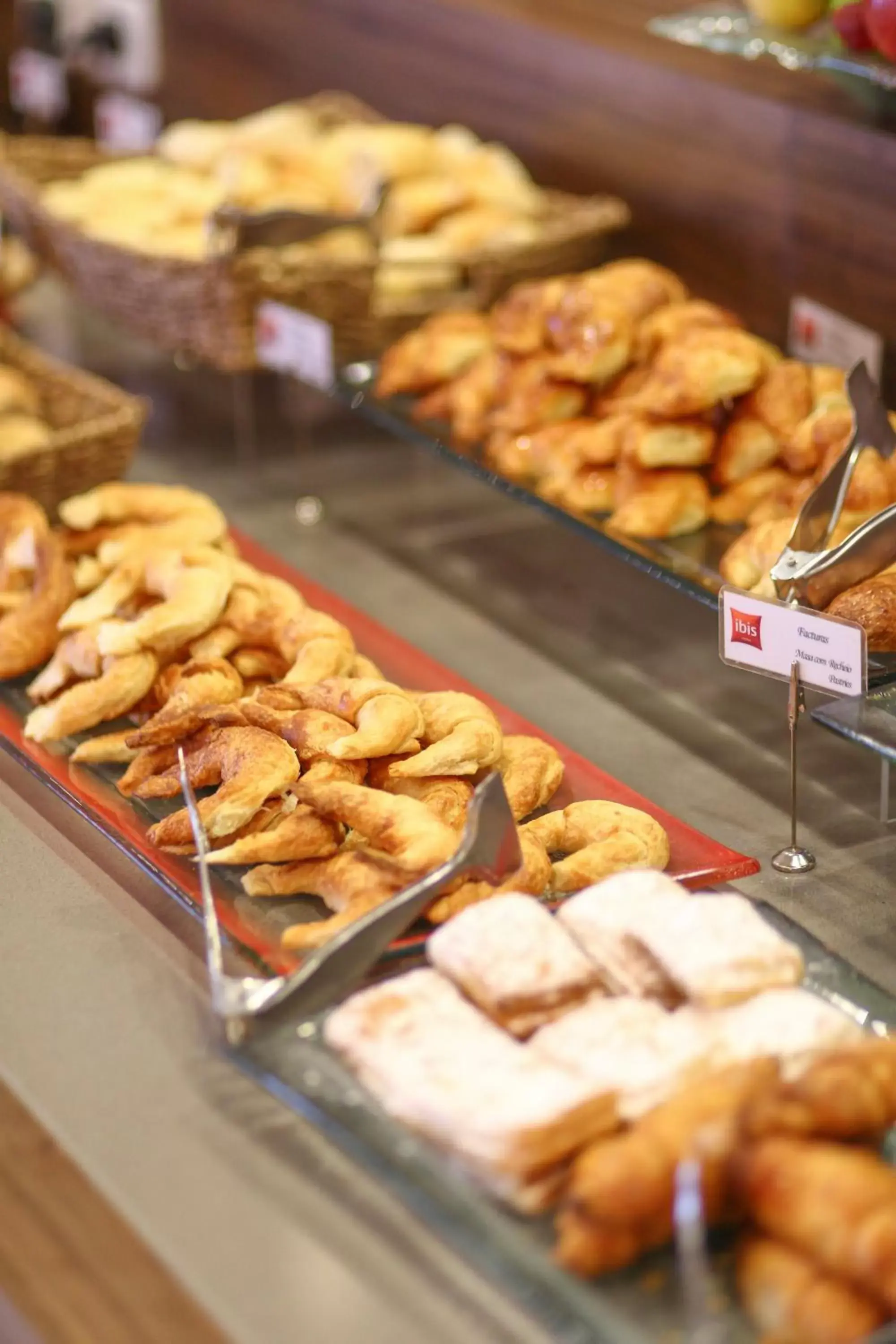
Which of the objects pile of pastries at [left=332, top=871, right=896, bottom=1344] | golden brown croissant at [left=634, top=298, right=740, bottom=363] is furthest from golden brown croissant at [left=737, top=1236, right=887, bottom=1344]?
golden brown croissant at [left=634, top=298, right=740, bottom=363]

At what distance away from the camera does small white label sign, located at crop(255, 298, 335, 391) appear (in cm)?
257

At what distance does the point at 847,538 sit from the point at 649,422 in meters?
0.45

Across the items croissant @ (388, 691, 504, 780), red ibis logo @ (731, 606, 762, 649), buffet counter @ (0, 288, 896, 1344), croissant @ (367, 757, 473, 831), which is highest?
red ibis logo @ (731, 606, 762, 649)

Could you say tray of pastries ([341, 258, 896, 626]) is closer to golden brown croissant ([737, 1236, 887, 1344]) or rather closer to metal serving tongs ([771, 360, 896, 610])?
metal serving tongs ([771, 360, 896, 610])

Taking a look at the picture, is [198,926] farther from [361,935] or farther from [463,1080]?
[463,1080]

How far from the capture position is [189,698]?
182cm

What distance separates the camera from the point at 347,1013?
1.33m

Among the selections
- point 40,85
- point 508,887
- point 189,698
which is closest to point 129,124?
point 40,85

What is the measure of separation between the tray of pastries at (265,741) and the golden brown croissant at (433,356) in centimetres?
43

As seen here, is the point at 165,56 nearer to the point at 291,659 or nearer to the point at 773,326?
the point at 773,326

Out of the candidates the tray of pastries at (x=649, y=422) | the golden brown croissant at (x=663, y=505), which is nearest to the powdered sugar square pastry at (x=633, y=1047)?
the tray of pastries at (x=649, y=422)

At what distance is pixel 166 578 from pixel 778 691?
75 cm

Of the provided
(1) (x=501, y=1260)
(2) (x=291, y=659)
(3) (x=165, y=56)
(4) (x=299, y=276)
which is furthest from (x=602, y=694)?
(3) (x=165, y=56)

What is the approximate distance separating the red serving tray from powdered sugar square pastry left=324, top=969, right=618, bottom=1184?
13 centimetres
